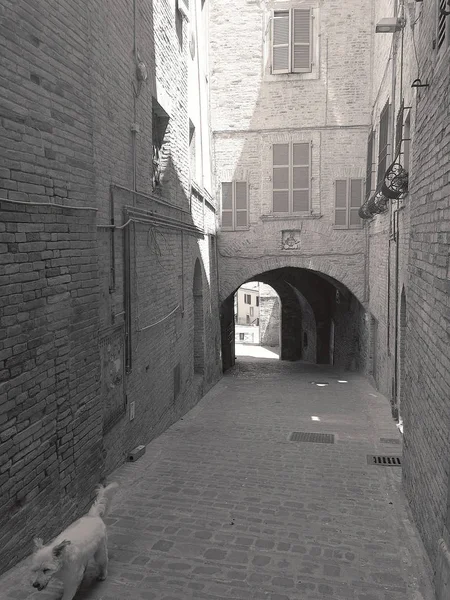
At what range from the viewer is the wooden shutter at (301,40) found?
15.2m

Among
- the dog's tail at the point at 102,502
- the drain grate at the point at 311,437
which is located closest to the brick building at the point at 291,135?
the drain grate at the point at 311,437

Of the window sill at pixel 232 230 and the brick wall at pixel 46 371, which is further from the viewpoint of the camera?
the window sill at pixel 232 230

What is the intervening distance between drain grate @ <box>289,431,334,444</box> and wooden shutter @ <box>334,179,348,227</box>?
7599 mm

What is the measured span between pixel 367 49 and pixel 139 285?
10.8 m

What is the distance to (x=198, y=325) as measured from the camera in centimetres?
1348

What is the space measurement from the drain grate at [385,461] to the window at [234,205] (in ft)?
30.1

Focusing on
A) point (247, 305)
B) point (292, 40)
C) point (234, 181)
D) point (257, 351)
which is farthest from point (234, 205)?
point (247, 305)

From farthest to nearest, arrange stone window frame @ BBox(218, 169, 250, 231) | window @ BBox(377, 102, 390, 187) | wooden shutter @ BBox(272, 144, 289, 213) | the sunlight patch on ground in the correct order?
the sunlight patch on ground → stone window frame @ BBox(218, 169, 250, 231) → wooden shutter @ BBox(272, 144, 289, 213) → window @ BBox(377, 102, 390, 187)

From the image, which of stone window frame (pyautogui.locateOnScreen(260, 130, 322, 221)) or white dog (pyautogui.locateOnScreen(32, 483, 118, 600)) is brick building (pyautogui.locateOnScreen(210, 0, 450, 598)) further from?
white dog (pyautogui.locateOnScreen(32, 483, 118, 600))

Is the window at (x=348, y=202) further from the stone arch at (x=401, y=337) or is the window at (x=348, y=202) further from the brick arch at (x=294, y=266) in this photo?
the stone arch at (x=401, y=337)

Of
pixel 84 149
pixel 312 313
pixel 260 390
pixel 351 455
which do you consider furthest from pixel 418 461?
pixel 312 313

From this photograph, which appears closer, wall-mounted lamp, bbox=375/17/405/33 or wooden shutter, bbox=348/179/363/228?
wall-mounted lamp, bbox=375/17/405/33

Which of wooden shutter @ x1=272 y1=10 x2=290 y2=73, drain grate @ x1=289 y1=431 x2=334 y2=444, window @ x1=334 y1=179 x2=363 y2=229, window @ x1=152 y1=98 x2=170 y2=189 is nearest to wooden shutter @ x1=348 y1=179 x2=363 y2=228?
window @ x1=334 y1=179 x2=363 y2=229

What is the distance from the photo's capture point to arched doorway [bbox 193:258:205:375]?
13477 mm
